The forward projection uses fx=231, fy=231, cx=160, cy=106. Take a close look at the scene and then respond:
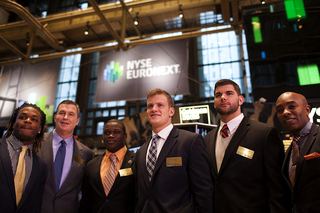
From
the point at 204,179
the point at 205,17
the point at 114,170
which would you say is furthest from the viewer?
the point at 205,17

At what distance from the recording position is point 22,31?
1135 centimetres

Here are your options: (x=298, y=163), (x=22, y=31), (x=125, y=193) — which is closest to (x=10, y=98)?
(x=22, y=31)

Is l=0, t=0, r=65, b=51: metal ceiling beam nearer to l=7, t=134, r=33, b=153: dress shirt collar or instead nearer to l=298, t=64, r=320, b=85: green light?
l=7, t=134, r=33, b=153: dress shirt collar

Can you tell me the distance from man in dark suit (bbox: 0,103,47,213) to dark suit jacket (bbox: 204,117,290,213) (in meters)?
1.73

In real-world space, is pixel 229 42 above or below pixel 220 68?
above

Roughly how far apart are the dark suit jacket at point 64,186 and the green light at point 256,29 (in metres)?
6.47

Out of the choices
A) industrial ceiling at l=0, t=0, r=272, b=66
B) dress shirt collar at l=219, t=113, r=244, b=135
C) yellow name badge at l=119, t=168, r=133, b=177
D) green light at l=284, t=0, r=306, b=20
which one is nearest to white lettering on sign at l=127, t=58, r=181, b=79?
industrial ceiling at l=0, t=0, r=272, b=66

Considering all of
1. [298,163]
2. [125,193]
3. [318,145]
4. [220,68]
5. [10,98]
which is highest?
[220,68]

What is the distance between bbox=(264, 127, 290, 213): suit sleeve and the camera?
1.83 m

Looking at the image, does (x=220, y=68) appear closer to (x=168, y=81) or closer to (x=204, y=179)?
(x=168, y=81)

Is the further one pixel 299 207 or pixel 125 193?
pixel 125 193

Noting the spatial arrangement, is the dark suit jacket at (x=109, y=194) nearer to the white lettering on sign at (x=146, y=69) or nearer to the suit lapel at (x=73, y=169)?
the suit lapel at (x=73, y=169)

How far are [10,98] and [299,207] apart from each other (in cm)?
1169

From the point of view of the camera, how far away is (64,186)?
255 centimetres
